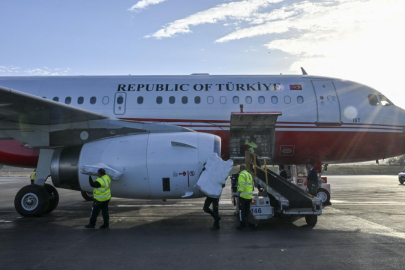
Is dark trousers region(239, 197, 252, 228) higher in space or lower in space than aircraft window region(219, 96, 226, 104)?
lower

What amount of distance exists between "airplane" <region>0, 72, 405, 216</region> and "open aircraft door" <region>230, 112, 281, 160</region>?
0.04m

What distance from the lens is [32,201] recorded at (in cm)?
1099

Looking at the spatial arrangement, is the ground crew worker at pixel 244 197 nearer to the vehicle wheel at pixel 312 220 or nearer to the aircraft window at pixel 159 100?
the vehicle wheel at pixel 312 220

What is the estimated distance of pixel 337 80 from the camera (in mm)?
14000

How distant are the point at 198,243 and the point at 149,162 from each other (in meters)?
2.92

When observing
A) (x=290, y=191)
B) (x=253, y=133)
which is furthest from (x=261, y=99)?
(x=290, y=191)

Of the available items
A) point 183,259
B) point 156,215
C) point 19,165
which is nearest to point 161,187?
point 156,215

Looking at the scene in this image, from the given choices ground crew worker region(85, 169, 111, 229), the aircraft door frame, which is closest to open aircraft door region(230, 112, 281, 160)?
the aircraft door frame

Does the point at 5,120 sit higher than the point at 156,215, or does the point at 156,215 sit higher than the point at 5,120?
the point at 5,120

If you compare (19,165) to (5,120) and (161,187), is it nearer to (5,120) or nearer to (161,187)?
(5,120)

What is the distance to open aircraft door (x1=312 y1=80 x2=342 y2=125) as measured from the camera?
1289 cm

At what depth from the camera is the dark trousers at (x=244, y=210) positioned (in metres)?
9.20

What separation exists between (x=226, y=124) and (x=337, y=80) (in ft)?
16.3

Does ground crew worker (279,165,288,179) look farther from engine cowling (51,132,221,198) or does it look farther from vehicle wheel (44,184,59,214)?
vehicle wheel (44,184,59,214)
